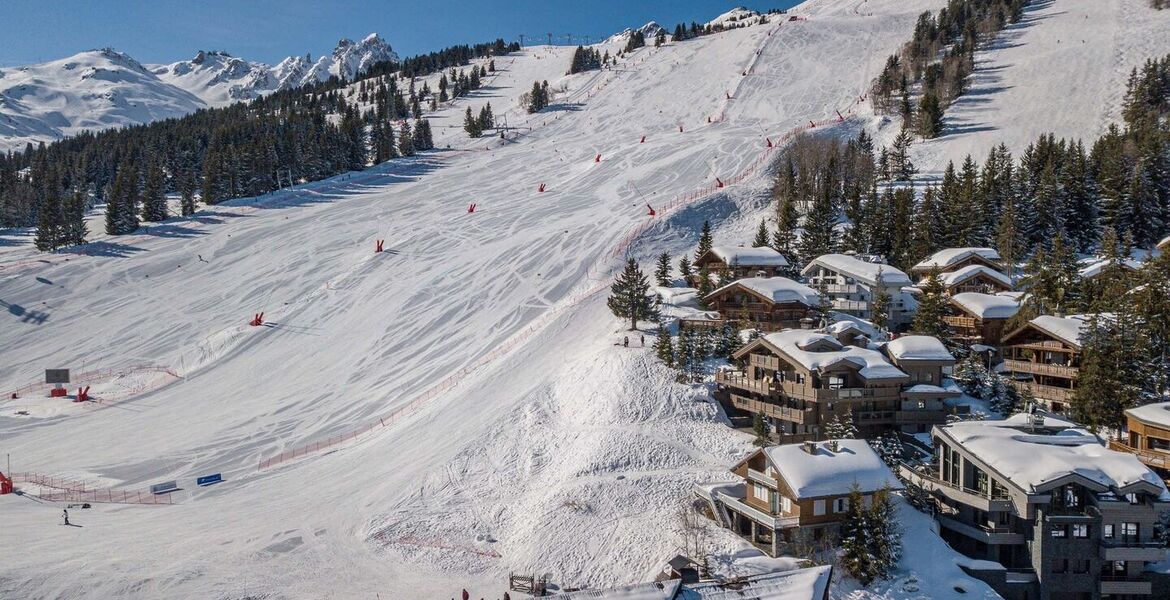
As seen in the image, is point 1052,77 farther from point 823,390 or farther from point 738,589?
point 738,589

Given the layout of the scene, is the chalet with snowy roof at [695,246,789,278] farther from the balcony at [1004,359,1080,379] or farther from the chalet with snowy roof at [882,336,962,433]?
the balcony at [1004,359,1080,379]

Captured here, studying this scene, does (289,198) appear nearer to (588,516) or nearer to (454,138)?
(454,138)

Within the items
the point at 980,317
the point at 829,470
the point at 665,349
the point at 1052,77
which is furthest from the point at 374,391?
the point at 1052,77

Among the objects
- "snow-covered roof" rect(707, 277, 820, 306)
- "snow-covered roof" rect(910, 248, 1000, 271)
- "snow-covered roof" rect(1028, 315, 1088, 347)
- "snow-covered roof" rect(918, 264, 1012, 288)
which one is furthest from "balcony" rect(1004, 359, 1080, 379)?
"snow-covered roof" rect(910, 248, 1000, 271)

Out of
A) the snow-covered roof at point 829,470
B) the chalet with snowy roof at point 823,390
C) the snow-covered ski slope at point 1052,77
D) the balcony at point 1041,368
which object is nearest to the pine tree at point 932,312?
the balcony at point 1041,368

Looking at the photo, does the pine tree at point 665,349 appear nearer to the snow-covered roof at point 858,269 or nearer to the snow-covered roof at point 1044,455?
the snow-covered roof at point 1044,455

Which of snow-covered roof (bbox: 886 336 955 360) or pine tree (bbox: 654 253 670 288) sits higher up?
pine tree (bbox: 654 253 670 288)
